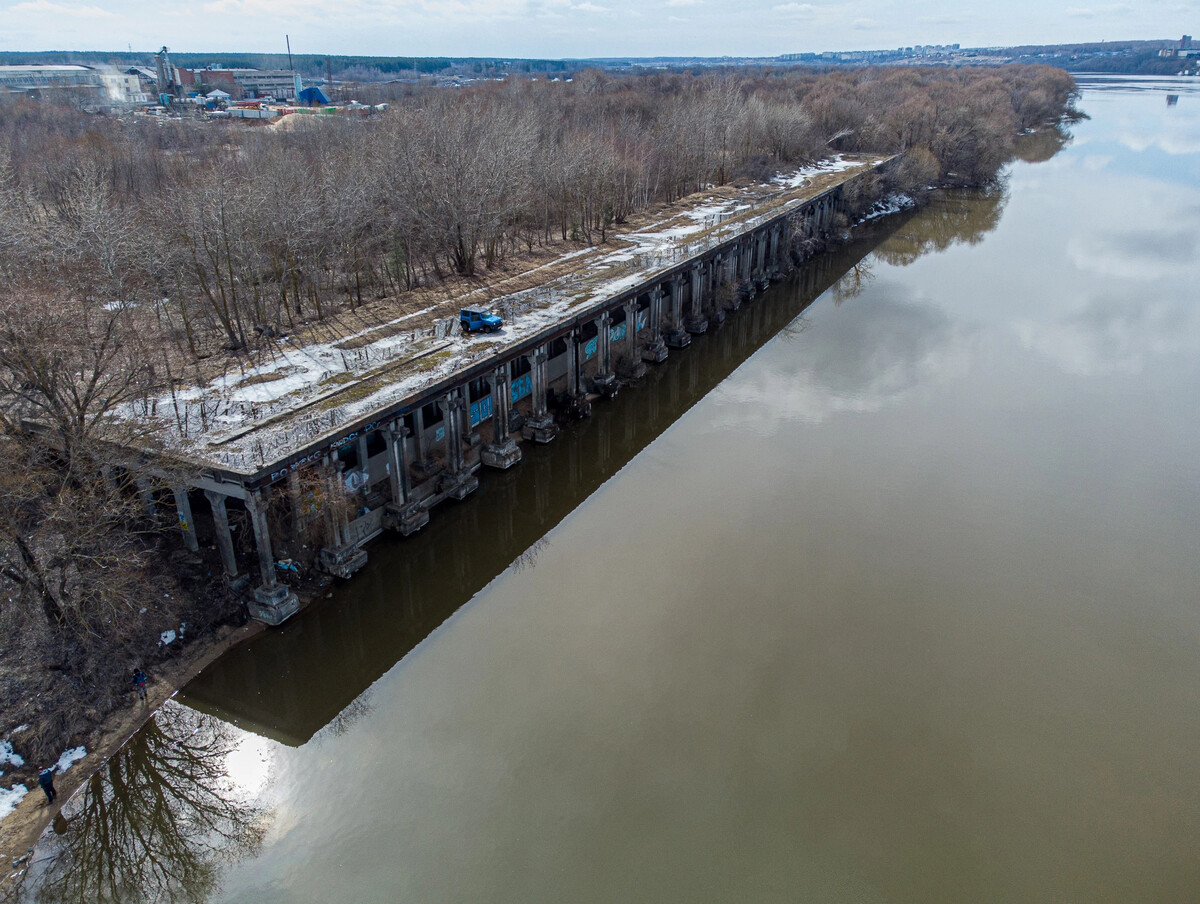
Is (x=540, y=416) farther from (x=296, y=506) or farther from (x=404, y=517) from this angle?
(x=296, y=506)

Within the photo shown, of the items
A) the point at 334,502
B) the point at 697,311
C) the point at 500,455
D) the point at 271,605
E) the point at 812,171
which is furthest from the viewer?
the point at 812,171

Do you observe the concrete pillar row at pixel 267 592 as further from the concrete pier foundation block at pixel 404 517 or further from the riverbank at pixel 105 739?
the concrete pier foundation block at pixel 404 517

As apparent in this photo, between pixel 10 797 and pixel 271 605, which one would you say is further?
pixel 271 605

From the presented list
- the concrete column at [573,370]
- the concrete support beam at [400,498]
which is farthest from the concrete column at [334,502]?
the concrete column at [573,370]

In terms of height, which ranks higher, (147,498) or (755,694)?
(147,498)

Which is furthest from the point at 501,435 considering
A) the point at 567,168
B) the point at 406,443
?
the point at 567,168

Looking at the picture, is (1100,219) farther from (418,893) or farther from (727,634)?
(418,893)

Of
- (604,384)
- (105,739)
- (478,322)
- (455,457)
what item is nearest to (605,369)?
(604,384)
